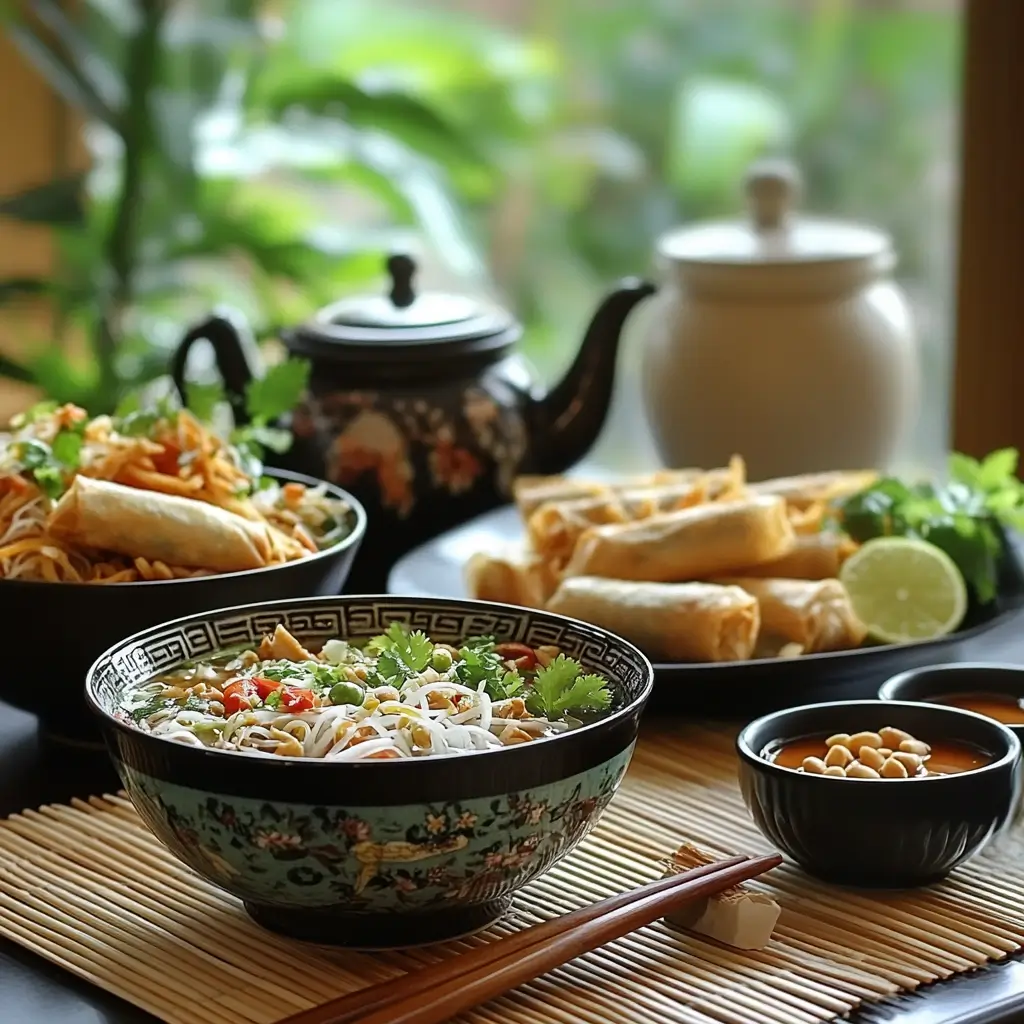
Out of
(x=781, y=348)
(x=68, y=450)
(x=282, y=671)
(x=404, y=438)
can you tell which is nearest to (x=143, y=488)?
(x=68, y=450)

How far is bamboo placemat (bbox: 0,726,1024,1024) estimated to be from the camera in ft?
3.50

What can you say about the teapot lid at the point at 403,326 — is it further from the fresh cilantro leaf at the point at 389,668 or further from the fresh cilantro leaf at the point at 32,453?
the fresh cilantro leaf at the point at 389,668

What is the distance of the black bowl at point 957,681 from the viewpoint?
1.43 m

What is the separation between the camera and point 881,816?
3.87 ft

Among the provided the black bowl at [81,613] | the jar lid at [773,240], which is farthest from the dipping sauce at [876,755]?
the jar lid at [773,240]

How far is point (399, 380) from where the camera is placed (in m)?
1.95

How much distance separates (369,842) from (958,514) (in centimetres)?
96

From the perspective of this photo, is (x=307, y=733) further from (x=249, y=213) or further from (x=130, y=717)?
(x=249, y=213)

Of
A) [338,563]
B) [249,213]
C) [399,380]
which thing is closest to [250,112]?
[249,213]

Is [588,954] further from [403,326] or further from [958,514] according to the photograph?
[403,326]

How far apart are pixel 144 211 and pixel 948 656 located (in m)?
2.18

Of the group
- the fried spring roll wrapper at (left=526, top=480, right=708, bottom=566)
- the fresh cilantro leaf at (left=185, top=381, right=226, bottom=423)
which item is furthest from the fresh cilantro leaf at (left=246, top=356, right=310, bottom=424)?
the fried spring roll wrapper at (left=526, top=480, right=708, bottom=566)

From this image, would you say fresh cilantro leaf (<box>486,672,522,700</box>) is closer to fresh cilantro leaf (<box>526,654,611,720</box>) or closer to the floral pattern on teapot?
fresh cilantro leaf (<box>526,654,611,720</box>)

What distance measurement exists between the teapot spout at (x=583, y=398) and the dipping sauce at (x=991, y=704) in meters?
0.70
